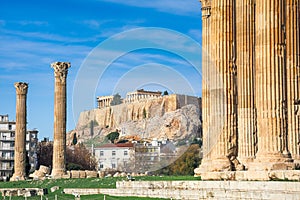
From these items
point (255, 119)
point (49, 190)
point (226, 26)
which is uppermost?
point (226, 26)

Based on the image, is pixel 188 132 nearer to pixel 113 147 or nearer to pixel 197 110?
pixel 197 110

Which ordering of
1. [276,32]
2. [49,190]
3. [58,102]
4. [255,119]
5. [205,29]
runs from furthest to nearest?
[58,102]
[49,190]
[205,29]
[255,119]
[276,32]

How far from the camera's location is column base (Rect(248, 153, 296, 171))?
2716 centimetres

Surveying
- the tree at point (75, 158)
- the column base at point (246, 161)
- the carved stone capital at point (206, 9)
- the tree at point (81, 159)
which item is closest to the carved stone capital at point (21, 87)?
the carved stone capital at point (206, 9)

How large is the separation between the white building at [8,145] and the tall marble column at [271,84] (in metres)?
100

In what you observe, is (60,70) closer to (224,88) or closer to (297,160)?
(224,88)

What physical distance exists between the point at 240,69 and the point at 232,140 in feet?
11.7

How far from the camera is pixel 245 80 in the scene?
32.7m

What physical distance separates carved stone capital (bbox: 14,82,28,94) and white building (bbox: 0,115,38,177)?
169 feet

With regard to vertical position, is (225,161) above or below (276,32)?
below

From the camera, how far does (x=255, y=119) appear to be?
105 ft

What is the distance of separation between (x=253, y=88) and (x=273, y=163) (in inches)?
241

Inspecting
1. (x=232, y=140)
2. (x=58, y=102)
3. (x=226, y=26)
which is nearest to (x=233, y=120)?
(x=232, y=140)

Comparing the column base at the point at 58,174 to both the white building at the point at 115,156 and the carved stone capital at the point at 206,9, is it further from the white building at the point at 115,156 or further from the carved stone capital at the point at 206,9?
the white building at the point at 115,156
